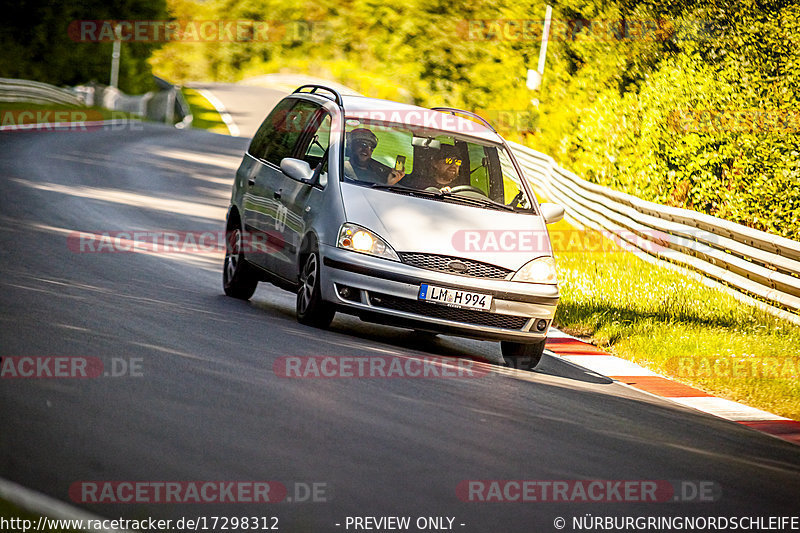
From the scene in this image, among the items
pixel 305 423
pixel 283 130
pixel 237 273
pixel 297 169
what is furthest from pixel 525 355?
pixel 305 423

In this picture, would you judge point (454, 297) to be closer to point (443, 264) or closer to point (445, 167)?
point (443, 264)

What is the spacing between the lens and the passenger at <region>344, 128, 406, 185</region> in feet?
30.8

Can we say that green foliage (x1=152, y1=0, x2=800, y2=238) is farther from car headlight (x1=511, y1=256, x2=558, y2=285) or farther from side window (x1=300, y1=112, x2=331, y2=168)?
side window (x1=300, y1=112, x2=331, y2=168)

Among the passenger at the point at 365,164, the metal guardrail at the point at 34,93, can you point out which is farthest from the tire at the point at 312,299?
the metal guardrail at the point at 34,93

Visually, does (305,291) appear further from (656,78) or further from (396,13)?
(396,13)

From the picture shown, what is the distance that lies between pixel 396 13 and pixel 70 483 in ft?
288

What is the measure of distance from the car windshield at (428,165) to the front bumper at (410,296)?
916mm

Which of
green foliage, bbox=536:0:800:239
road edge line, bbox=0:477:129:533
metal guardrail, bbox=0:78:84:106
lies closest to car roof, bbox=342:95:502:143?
road edge line, bbox=0:477:129:533

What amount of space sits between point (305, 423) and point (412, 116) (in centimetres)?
472

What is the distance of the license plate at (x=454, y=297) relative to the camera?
8.50 meters

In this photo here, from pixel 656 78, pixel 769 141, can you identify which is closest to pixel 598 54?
pixel 656 78

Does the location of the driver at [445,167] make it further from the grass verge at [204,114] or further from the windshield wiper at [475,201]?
the grass verge at [204,114]

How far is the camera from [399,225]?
872 centimetres

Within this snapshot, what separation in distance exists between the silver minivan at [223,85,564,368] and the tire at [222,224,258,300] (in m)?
0.02
